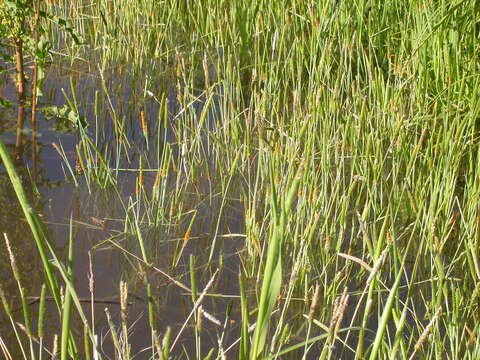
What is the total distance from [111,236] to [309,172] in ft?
2.03

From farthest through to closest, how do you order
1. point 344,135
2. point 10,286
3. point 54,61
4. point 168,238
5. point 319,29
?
point 54,61, point 319,29, point 344,135, point 168,238, point 10,286

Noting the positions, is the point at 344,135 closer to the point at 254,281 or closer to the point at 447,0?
the point at 254,281

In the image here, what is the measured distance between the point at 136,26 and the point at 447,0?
159 centimetres

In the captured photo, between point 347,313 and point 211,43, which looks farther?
point 211,43

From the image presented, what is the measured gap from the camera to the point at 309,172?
90.5 inches

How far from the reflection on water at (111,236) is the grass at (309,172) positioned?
0.04 ft

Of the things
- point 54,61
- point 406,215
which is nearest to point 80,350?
point 406,215

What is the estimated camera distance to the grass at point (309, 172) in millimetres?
1926

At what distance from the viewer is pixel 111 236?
232 centimetres

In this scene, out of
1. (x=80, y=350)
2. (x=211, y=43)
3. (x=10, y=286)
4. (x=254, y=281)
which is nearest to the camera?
(x=80, y=350)

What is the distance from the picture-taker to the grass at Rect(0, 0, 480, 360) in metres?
1.93

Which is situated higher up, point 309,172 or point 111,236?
point 309,172

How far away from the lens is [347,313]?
81.6 inches

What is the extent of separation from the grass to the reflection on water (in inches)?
0.5
